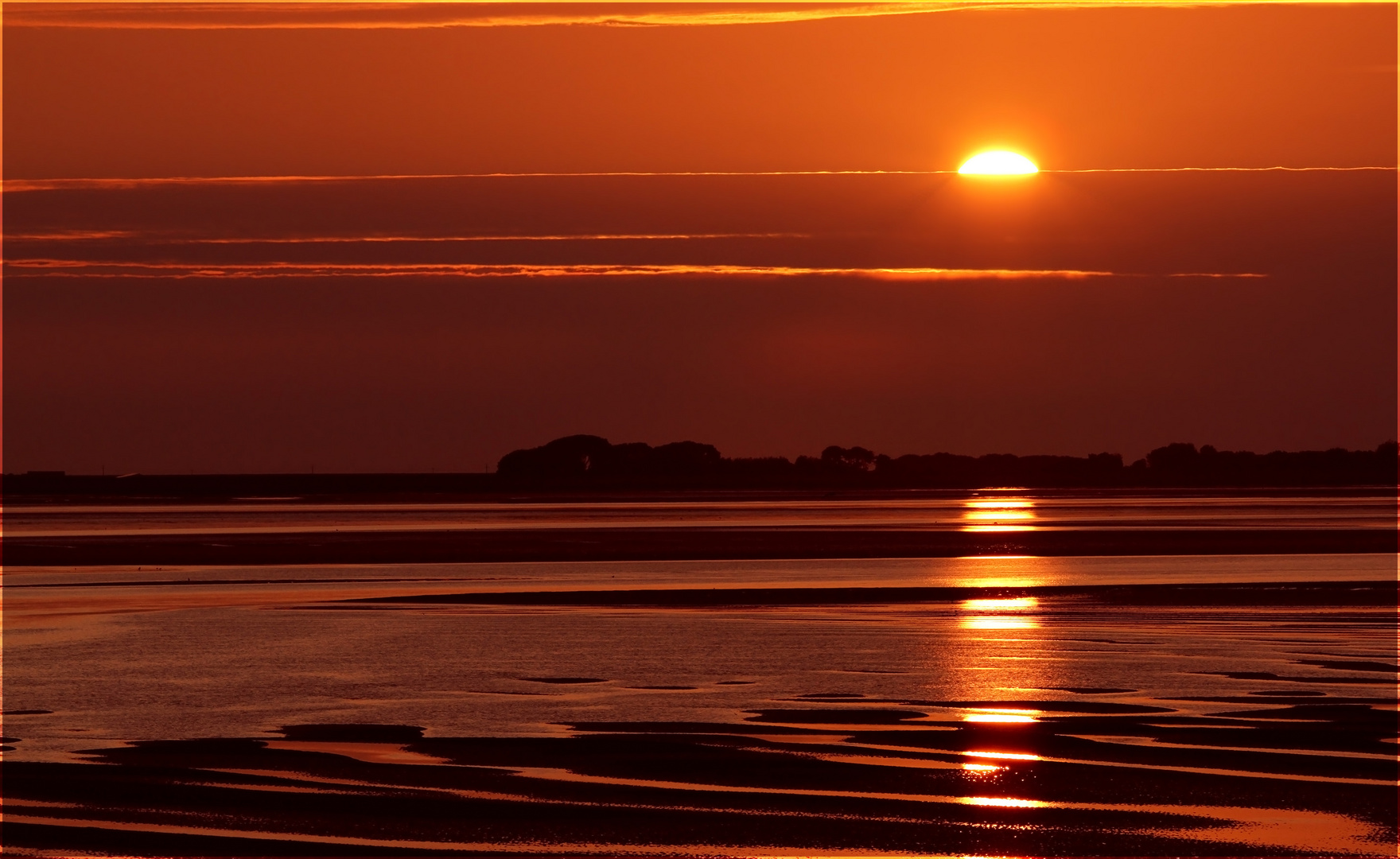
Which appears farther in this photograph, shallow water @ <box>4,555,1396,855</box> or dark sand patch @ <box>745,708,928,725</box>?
dark sand patch @ <box>745,708,928,725</box>

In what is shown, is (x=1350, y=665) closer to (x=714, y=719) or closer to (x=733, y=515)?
(x=714, y=719)

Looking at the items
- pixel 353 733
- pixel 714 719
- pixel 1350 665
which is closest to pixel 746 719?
pixel 714 719

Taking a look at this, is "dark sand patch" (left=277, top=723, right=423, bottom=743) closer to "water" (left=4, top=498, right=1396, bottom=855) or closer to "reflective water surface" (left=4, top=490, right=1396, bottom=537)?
"water" (left=4, top=498, right=1396, bottom=855)

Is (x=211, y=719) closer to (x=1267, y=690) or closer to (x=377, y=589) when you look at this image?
(x=1267, y=690)

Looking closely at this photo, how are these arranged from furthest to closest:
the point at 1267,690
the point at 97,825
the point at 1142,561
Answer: the point at 1142,561 → the point at 1267,690 → the point at 97,825

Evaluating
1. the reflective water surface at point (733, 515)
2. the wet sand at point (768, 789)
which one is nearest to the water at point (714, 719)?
the wet sand at point (768, 789)

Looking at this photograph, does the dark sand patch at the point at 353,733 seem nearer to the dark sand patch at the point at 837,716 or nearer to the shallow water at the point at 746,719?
the shallow water at the point at 746,719

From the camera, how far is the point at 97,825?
13312mm

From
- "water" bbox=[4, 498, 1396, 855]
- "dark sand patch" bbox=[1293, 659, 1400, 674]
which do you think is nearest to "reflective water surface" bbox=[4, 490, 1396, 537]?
"water" bbox=[4, 498, 1396, 855]

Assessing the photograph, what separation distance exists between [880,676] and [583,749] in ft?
19.8

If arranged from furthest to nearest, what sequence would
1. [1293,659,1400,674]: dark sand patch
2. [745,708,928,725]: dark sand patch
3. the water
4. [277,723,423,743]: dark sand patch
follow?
[1293,659,1400,674]: dark sand patch
[745,708,928,725]: dark sand patch
[277,723,423,743]: dark sand patch
the water

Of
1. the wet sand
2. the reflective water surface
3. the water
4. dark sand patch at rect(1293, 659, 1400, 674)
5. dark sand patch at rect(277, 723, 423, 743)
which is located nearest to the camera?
the wet sand

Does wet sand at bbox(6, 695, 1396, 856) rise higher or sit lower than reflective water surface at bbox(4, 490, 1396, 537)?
lower

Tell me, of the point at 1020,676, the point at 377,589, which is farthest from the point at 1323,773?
the point at 377,589
